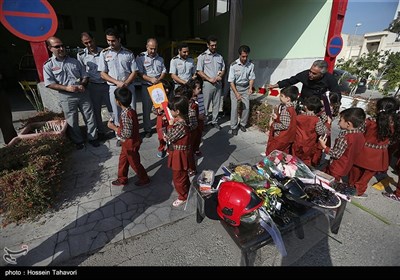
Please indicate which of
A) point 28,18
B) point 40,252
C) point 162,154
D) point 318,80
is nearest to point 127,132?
point 162,154

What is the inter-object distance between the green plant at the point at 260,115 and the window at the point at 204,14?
8.98m

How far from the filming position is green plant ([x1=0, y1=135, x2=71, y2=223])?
2.22 metres

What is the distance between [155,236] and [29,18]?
3825 millimetres

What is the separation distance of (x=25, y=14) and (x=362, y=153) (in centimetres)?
537

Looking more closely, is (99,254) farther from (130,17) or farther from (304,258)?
(130,17)

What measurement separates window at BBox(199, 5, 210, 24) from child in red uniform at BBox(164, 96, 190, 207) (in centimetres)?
1166

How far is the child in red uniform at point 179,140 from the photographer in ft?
7.40

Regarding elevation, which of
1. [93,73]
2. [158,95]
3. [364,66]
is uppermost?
[364,66]

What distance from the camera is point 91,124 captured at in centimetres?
393

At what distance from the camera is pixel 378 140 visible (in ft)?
8.50

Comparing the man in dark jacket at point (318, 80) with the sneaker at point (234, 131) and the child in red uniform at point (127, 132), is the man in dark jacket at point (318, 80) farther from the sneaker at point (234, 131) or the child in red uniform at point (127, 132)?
the child in red uniform at point (127, 132)

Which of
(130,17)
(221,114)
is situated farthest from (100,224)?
(130,17)

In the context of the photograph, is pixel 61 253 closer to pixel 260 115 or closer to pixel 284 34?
pixel 260 115
